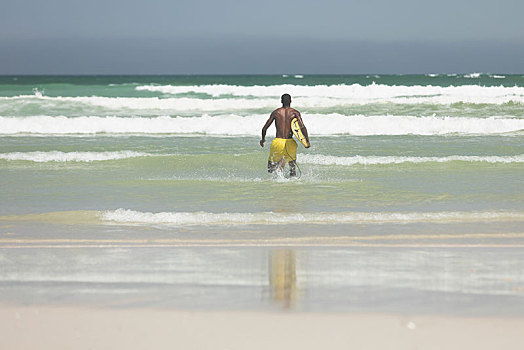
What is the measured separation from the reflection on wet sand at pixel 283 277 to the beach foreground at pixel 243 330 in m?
0.29

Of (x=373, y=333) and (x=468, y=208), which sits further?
(x=468, y=208)

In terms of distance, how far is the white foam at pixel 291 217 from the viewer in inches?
257

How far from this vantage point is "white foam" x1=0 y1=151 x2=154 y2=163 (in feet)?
39.5

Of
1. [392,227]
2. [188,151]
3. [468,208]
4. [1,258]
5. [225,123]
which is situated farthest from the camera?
[225,123]

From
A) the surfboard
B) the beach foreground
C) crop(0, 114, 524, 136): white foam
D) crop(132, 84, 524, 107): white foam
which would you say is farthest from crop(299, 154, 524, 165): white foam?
crop(132, 84, 524, 107): white foam

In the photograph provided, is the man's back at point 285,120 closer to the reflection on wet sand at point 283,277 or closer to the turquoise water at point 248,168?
the turquoise water at point 248,168

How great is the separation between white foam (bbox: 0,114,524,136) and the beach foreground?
15.2m

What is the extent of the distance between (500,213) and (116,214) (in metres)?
4.01

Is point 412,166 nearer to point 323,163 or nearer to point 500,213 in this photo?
point 323,163

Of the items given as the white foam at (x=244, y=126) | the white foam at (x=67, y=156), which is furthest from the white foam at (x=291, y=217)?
the white foam at (x=244, y=126)

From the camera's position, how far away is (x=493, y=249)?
207 inches

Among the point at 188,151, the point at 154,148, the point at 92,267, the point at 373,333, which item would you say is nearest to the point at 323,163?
the point at 188,151

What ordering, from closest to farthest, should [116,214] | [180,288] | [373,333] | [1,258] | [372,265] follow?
[373,333] → [180,288] → [372,265] → [1,258] → [116,214]

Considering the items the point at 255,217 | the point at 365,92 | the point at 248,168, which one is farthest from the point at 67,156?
the point at 365,92
